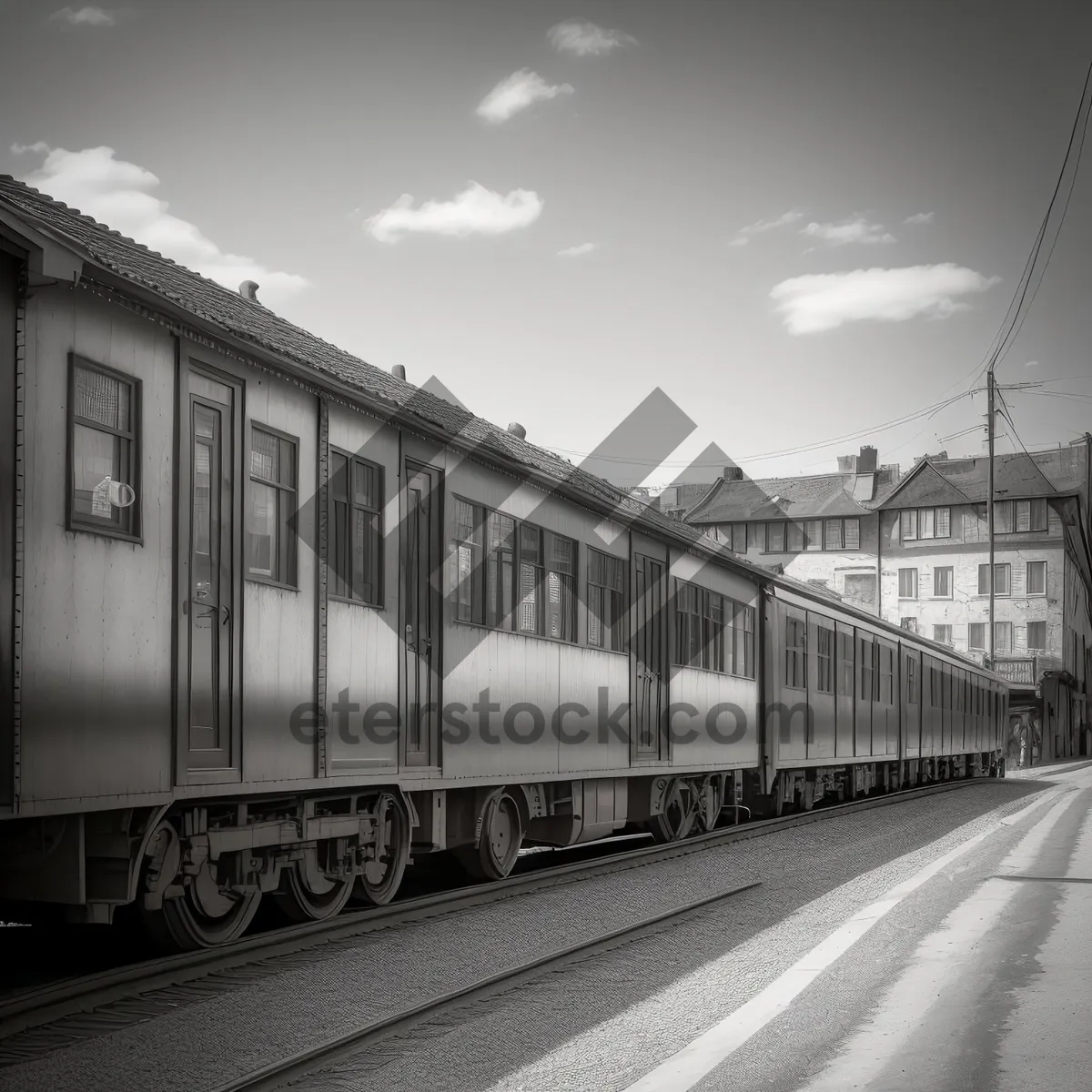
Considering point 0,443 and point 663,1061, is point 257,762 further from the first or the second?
point 663,1061

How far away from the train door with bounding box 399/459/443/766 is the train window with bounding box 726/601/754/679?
852cm

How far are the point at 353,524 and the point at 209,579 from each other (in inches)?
68.6

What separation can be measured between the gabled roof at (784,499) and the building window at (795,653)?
46.1 meters

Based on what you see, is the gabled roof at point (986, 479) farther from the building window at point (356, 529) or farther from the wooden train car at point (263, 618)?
the building window at point (356, 529)

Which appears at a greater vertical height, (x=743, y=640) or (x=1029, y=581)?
(x=1029, y=581)

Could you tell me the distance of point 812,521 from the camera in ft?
222

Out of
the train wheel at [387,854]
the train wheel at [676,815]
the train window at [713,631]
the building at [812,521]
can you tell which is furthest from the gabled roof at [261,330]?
the building at [812,521]

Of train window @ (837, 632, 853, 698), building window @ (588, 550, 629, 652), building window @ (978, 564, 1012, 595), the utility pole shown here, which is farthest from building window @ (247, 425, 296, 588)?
building window @ (978, 564, 1012, 595)

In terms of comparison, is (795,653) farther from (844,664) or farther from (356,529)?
(356,529)

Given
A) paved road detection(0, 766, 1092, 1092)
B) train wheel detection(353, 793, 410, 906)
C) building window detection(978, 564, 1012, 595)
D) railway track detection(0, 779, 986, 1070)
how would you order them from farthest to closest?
building window detection(978, 564, 1012, 595)
train wheel detection(353, 793, 410, 906)
railway track detection(0, 779, 986, 1070)
paved road detection(0, 766, 1092, 1092)

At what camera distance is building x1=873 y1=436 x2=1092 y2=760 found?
61.7 metres

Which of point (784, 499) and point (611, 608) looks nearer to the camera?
point (611, 608)

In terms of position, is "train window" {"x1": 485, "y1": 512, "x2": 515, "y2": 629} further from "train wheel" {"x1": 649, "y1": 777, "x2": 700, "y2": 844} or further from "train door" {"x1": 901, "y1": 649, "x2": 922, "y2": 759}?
"train door" {"x1": 901, "y1": 649, "x2": 922, "y2": 759}

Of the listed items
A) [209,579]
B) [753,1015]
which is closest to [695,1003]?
[753,1015]
